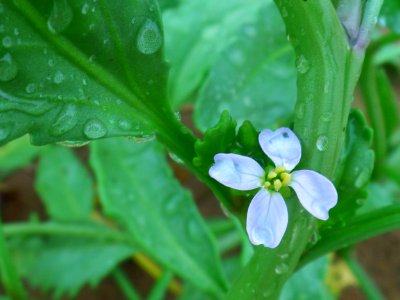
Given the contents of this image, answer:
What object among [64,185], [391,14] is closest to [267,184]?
[391,14]

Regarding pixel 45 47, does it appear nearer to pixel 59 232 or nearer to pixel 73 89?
pixel 73 89

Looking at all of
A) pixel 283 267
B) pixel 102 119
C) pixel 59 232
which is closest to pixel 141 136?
pixel 102 119

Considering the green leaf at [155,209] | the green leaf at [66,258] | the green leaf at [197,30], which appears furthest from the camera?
the green leaf at [66,258]

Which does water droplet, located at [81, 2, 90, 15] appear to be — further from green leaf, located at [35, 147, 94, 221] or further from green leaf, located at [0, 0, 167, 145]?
green leaf, located at [35, 147, 94, 221]

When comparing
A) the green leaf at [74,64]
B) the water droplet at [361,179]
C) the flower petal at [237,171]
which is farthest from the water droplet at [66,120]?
the water droplet at [361,179]

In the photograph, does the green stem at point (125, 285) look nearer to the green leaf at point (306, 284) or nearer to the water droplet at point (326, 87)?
the green leaf at point (306, 284)

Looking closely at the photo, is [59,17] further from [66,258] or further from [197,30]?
[66,258]
